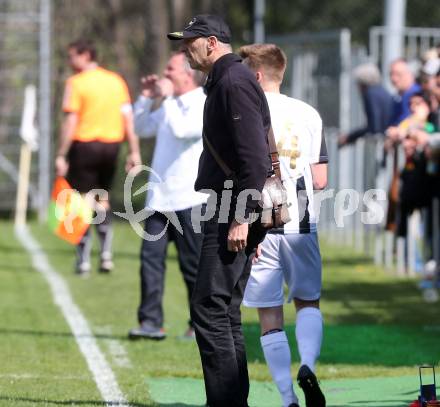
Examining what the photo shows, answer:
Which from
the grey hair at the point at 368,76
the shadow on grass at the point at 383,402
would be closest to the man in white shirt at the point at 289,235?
the shadow on grass at the point at 383,402

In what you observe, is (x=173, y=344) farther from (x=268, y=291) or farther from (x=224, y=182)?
(x=224, y=182)

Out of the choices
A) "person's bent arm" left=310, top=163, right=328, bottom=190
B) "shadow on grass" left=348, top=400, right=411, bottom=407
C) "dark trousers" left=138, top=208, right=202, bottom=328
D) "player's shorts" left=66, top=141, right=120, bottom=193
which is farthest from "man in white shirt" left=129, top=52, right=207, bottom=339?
"player's shorts" left=66, top=141, right=120, bottom=193

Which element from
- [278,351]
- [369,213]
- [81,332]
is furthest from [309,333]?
[369,213]

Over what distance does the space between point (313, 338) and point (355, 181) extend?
8636 mm

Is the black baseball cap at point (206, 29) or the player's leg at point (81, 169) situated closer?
the black baseball cap at point (206, 29)

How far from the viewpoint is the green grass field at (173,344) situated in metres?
7.30

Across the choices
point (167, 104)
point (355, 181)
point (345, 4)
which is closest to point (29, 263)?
point (355, 181)

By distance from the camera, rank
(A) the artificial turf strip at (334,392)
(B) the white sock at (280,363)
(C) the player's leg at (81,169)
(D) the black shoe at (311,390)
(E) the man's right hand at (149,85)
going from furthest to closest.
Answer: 1. (C) the player's leg at (81,169)
2. (E) the man's right hand at (149,85)
3. (A) the artificial turf strip at (334,392)
4. (B) the white sock at (280,363)
5. (D) the black shoe at (311,390)

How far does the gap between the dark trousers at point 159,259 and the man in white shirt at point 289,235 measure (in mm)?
2205

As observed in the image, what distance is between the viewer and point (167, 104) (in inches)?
356

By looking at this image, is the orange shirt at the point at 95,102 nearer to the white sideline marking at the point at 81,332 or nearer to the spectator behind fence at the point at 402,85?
the white sideline marking at the point at 81,332

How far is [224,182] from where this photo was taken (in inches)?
238

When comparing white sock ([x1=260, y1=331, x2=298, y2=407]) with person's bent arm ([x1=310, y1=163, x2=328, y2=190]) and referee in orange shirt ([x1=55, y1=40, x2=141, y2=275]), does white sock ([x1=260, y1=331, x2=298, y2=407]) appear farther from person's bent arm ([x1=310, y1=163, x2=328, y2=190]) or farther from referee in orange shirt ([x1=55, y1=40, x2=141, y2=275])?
referee in orange shirt ([x1=55, y1=40, x2=141, y2=275])

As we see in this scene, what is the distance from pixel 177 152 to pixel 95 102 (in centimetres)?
487
